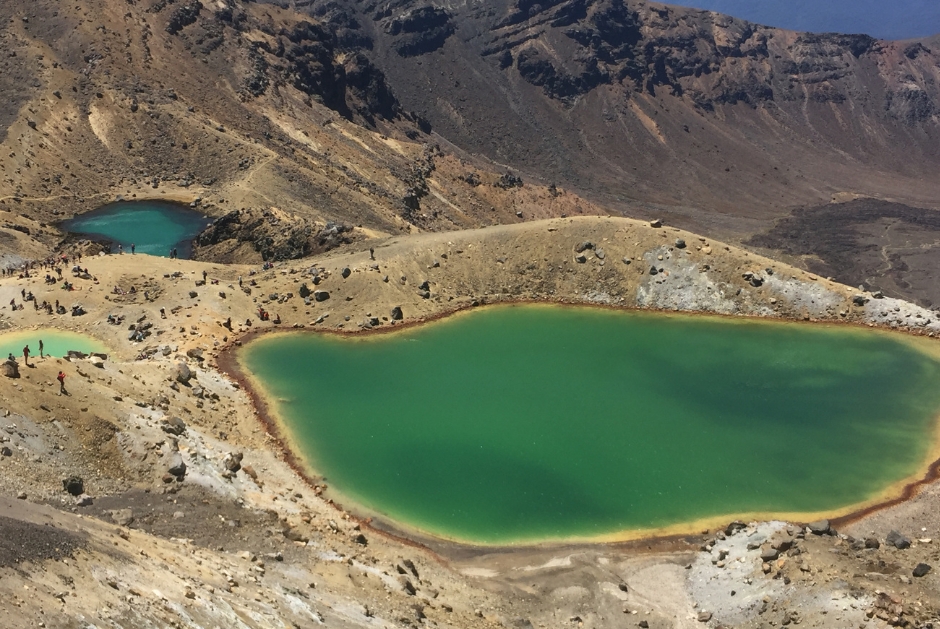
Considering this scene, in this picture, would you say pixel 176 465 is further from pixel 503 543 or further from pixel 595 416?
pixel 595 416

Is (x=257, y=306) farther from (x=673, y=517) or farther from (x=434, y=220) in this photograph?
(x=434, y=220)

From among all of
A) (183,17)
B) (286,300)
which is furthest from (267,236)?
(183,17)

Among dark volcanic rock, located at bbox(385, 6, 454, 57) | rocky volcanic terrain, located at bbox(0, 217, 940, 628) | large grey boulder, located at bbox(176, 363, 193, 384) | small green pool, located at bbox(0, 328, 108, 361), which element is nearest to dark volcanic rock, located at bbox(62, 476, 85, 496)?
rocky volcanic terrain, located at bbox(0, 217, 940, 628)

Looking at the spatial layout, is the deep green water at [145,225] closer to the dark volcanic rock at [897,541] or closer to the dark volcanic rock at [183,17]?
the dark volcanic rock at [183,17]

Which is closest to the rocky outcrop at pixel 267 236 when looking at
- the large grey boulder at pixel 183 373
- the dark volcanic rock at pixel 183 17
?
the large grey boulder at pixel 183 373

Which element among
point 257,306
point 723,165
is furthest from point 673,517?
point 723,165
